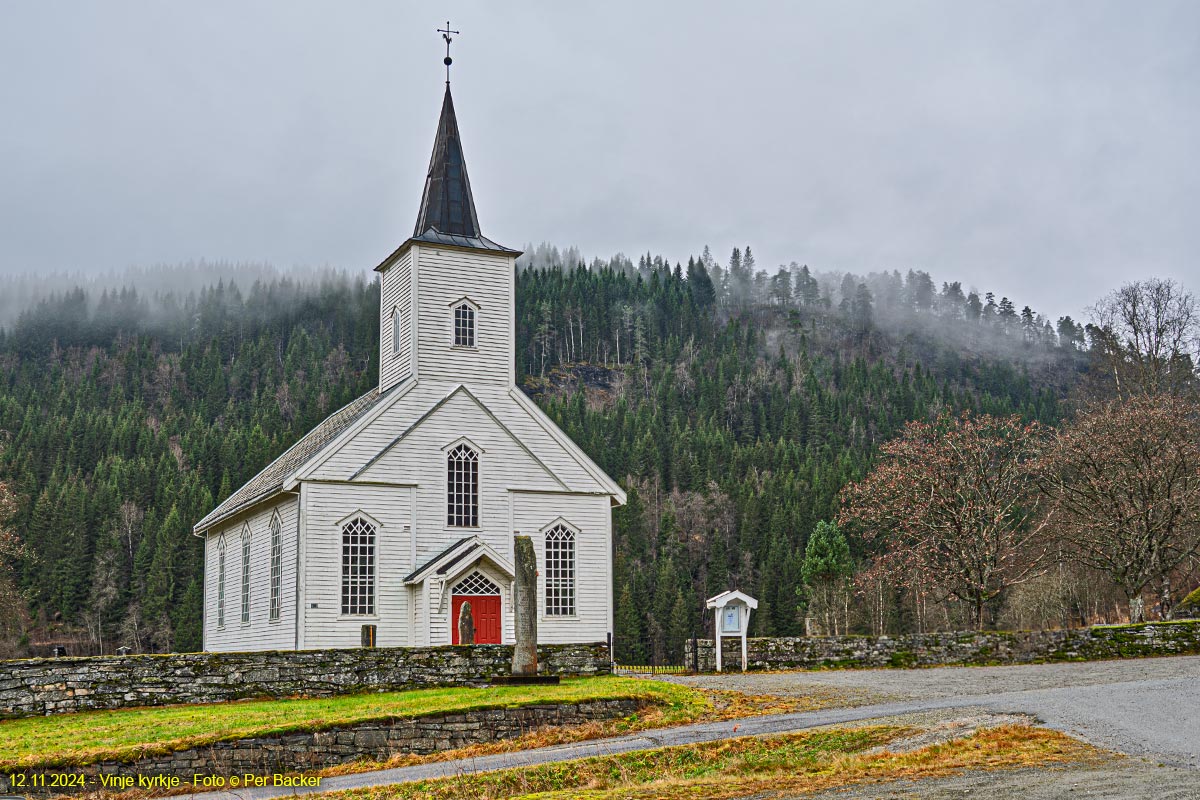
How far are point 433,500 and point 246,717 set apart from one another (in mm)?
16142

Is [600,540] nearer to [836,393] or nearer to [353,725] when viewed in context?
[353,725]

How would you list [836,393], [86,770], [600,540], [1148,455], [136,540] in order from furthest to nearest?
A: [836,393]
[136,540]
[1148,455]
[600,540]
[86,770]

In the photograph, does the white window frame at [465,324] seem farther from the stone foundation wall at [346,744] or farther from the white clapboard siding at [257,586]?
the stone foundation wall at [346,744]

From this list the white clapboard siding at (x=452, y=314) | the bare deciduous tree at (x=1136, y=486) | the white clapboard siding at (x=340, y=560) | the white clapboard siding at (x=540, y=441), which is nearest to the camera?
the white clapboard siding at (x=340, y=560)

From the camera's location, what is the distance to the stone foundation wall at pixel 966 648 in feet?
98.6

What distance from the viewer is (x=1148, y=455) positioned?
138ft

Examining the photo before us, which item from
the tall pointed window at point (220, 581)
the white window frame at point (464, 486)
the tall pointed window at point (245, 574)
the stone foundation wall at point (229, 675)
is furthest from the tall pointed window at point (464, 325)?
the stone foundation wall at point (229, 675)

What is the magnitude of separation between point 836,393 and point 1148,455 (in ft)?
408

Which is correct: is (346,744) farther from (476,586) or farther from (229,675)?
(476,586)

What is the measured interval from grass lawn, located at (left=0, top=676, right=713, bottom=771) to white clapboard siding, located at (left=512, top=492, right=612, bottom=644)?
11.7 metres

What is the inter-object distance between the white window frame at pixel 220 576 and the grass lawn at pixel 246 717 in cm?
2111

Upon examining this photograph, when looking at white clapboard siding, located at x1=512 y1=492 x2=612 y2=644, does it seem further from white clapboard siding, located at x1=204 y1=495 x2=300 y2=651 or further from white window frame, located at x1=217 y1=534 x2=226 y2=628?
white window frame, located at x1=217 y1=534 x2=226 y2=628

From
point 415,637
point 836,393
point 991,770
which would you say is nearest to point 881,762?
point 991,770

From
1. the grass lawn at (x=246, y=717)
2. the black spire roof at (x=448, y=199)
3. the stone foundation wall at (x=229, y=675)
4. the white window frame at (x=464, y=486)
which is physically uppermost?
the black spire roof at (x=448, y=199)
